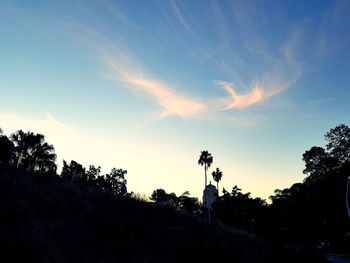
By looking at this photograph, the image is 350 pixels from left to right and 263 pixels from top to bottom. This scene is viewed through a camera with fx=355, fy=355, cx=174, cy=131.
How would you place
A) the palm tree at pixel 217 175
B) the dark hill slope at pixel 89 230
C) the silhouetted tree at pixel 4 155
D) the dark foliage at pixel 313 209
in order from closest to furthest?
the dark hill slope at pixel 89 230, the silhouetted tree at pixel 4 155, the dark foliage at pixel 313 209, the palm tree at pixel 217 175

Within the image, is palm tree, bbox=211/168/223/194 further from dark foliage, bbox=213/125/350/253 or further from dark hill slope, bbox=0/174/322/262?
dark hill slope, bbox=0/174/322/262

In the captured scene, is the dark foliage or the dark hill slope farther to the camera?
the dark foliage

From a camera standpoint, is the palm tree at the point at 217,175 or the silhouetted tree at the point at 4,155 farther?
the palm tree at the point at 217,175

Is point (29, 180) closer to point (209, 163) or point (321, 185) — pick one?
point (321, 185)

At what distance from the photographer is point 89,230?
10562 millimetres

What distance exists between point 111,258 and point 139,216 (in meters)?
Answer: 5.18

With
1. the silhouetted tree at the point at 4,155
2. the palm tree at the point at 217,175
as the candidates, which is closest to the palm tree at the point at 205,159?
the palm tree at the point at 217,175

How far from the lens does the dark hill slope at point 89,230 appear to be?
26.9 feet

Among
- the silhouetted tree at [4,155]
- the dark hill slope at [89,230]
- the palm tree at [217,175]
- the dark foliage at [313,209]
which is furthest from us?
the palm tree at [217,175]

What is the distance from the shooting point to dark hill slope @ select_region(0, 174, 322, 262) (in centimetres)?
820

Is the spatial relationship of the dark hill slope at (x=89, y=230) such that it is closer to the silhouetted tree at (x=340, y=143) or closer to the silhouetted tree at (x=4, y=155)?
the silhouetted tree at (x=4, y=155)

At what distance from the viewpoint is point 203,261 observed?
1214cm

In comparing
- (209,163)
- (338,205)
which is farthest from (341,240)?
(209,163)

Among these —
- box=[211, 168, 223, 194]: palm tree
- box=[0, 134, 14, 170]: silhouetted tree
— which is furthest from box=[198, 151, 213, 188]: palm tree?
box=[0, 134, 14, 170]: silhouetted tree
